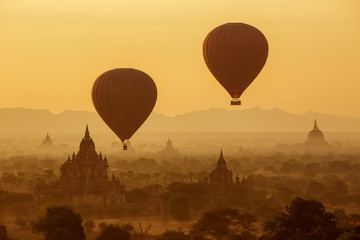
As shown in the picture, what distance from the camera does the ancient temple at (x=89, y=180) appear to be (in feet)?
278

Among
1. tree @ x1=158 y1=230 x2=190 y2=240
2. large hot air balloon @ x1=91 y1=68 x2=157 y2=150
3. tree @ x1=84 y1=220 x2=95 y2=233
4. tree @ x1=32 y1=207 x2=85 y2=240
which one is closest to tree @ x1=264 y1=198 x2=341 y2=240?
tree @ x1=158 y1=230 x2=190 y2=240

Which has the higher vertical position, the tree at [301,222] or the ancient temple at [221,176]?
the ancient temple at [221,176]

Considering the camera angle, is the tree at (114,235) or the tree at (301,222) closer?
the tree at (301,222)

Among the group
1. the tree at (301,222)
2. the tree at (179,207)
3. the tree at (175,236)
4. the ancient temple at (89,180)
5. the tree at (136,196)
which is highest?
the ancient temple at (89,180)

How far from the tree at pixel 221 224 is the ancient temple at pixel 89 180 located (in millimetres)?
24430

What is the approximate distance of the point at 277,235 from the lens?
42969 mm

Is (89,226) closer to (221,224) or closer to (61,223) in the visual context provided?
(61,223)

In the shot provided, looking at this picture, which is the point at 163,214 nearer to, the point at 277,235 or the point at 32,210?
the point at 32,210

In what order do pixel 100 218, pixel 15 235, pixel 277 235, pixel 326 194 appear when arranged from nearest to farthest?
pixel 277 235 → pixel 15 235 → pixel 100 218 → pixel 326 194

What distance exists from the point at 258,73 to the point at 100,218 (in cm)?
2286

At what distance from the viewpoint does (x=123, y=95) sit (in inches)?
2482

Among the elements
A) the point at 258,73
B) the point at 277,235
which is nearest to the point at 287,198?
the point at 258,73

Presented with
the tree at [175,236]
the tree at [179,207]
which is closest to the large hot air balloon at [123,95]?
the tree at [175,236]

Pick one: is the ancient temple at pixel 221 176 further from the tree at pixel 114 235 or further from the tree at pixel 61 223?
the tree at pixel 114 235
